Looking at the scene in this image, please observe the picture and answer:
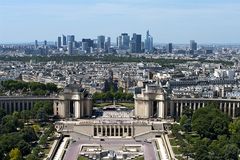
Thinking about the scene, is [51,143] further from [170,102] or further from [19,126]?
[170,102]

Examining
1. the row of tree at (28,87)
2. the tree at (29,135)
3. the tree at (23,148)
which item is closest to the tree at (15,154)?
the tree at (23,148)

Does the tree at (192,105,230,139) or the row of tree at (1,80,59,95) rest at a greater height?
the row of tree at (1,80,59,95)

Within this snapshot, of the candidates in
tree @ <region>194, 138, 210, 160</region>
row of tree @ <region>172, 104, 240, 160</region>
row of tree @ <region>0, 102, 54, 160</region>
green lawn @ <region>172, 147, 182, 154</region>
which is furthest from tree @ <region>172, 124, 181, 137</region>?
row of tree @ <region>0, 102, 54, 160</region>

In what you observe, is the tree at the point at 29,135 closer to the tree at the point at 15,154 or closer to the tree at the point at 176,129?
the tree at the point at 15,154

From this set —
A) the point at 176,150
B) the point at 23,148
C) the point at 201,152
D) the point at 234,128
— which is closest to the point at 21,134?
the point at 23,148

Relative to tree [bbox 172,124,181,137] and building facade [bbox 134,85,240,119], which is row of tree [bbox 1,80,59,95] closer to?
building facade [bbox 134,85,240,119]

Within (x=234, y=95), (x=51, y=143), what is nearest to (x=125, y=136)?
(x=51, y=143)

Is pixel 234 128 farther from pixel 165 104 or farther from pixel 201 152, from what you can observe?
pixel 165 104

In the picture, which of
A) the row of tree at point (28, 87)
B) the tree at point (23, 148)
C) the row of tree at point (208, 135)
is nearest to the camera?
the row of tree at point (208, 135)
